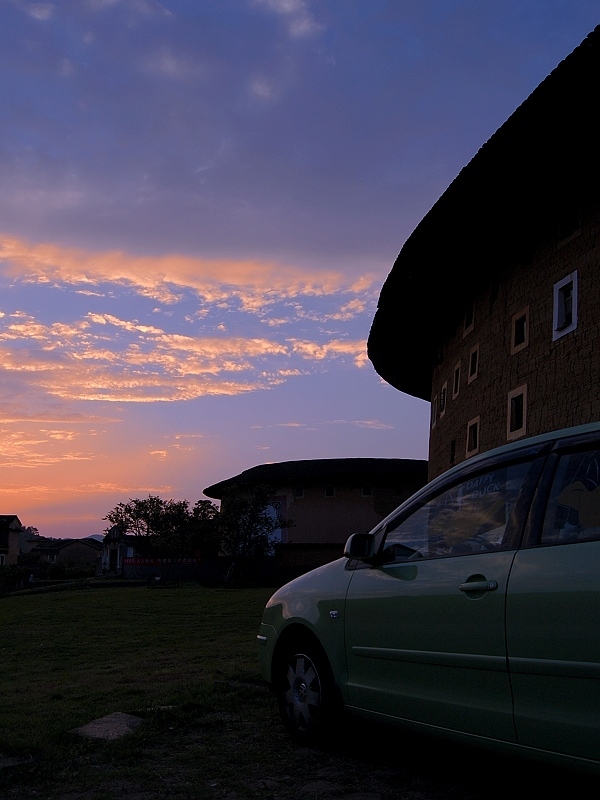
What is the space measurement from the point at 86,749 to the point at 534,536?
3106 mm

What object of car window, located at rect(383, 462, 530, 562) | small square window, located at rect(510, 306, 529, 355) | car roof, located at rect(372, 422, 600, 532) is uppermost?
small square window, located at rect(510, 306, 529, 355)

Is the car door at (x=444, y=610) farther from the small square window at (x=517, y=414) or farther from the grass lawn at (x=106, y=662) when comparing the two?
the small square window at (x=517, y=414)

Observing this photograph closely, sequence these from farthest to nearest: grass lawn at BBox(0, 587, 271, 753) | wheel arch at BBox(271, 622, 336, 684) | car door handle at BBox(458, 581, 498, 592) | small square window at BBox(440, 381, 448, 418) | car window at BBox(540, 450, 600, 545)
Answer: small square window at BBox(440, 381, 448, 418) < grass lawn at BBox(0, 587, 271, 753) < wheel arch at BBox(271, 622, 336, 684) < car door handle at BBox(458, 581, 498, 592) < car window at BBox(540, 450, 600, 545)

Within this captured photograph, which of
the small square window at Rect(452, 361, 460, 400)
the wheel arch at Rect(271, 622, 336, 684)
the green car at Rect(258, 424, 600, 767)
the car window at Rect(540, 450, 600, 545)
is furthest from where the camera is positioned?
the small square window at Rect(452, 361, 460, 400)

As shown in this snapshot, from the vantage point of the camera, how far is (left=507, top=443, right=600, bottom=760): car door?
353 centimetres

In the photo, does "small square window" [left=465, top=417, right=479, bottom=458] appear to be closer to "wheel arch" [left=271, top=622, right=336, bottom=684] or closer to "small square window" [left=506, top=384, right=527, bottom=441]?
"small square window" [left=506, top=384, right=527, bottom=441]

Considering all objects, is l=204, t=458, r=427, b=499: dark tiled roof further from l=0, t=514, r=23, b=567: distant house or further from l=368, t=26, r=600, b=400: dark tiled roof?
l=0, t=514, r=23, b=567: distant house

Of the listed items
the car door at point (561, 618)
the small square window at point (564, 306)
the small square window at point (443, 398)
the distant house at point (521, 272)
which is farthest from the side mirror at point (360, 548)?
the small square window at point (443, 398)

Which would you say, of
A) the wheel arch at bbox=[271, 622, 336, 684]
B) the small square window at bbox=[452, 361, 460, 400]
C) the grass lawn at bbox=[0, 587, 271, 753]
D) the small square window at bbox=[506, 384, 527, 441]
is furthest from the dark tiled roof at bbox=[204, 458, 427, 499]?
the wheel arch at bbox=[271, 622, 336, 684]

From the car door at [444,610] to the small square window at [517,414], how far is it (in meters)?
16.7

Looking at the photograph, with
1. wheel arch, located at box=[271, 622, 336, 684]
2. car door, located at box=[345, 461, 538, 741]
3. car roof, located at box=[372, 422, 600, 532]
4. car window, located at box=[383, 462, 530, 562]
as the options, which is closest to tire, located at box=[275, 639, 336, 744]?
wheel arch, located at box=[271, 622, 336, 684]

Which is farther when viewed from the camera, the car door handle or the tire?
the tire

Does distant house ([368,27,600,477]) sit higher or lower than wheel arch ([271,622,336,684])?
higher

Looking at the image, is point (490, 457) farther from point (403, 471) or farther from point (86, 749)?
point (403, 471)
